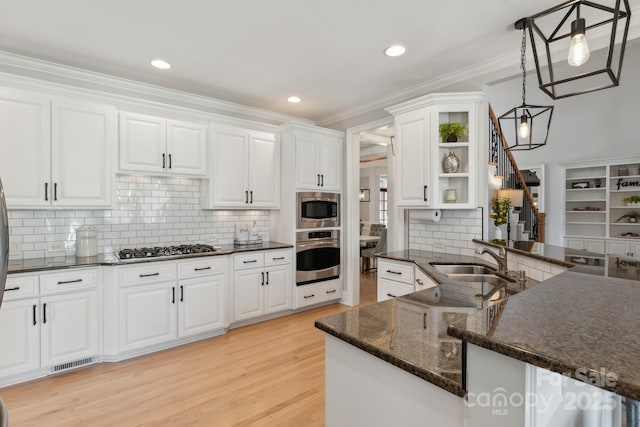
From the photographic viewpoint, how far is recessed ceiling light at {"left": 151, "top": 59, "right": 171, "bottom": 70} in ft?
10.1

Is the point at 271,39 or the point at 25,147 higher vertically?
the point at 271,39

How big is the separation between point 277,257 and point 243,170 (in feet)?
3.79

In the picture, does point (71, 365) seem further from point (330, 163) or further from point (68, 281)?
point (330, 163)

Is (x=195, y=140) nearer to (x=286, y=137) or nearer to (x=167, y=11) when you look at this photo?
(x=286, y=137)

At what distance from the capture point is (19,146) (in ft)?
9.01

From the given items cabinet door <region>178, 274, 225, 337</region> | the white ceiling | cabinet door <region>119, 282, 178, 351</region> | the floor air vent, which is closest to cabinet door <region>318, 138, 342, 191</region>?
the white ceiling

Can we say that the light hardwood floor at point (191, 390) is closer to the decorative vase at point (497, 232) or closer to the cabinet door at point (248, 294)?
the cabinet door at point (248, 294)

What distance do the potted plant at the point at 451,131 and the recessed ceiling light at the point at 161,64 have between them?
8.91 ft

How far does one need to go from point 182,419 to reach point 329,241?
9.16 feet

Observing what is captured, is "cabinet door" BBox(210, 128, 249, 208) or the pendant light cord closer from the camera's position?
the pendant light cord

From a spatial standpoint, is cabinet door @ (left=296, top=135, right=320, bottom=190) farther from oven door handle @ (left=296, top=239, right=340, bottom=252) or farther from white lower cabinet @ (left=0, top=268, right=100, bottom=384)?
white lower cabinet @ (left=0, top=268, right=100, bottom=384)

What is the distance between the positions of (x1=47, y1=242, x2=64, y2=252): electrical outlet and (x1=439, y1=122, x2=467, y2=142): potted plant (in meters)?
3.84

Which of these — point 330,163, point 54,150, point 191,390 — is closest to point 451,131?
point 330,163

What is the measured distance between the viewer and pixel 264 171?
4234 millimetres
